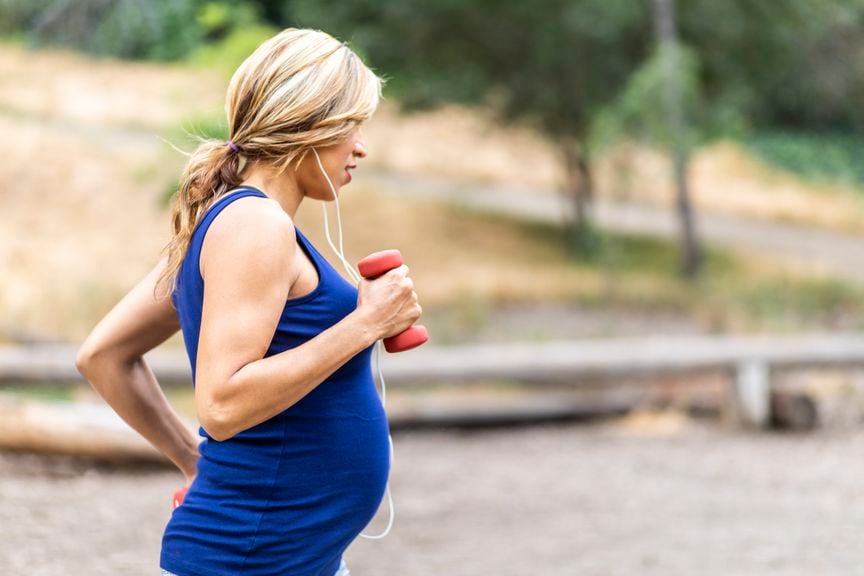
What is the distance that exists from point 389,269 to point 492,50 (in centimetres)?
1339

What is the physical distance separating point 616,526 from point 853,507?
1.37m

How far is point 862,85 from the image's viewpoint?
22.4m

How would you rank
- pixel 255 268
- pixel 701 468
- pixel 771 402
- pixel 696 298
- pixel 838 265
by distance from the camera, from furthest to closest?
pixel 838 265 < pixel 696 298 < pixel 771 402 < pixel 701 468 < pixel 255 268

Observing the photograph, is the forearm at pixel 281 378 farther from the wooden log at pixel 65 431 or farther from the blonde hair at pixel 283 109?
the wooden log at pixel 65 431

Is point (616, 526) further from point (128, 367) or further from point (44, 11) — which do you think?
point (44, 11)

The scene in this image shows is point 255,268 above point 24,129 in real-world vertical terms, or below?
above

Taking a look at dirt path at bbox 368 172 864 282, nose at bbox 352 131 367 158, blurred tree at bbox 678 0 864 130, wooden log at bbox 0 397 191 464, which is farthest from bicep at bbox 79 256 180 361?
dirt path at bbox 368 172 864 282

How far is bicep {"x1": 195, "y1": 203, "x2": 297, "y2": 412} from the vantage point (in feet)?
5.91

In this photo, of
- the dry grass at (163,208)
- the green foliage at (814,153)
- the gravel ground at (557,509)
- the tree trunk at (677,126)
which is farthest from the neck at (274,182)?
the green foliage at (814,153)

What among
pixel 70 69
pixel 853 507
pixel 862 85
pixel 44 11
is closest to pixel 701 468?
pixel 853 507

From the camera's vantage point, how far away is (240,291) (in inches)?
70.7

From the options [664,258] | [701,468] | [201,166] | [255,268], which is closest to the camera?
[255,268]

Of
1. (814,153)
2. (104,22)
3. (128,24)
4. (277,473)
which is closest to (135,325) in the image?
(277,473)

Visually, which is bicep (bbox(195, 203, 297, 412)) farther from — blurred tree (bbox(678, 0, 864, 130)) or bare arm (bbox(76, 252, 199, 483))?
blurred tree (bbox(678, 0, 864, 130))
